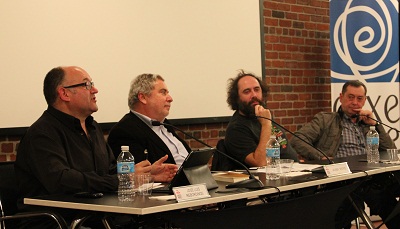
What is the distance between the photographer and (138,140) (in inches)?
144

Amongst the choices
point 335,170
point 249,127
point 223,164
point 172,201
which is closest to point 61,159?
point 172,201

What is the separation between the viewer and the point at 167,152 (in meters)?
3.71

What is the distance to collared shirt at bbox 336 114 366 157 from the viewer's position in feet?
16.1

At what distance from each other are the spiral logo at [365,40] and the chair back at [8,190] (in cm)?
320

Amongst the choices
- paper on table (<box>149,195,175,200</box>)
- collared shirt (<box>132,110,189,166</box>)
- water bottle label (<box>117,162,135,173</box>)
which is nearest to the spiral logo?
collared shirt (<box>132,110,189,166</box>)

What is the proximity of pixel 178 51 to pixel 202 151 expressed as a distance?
7.17 feet

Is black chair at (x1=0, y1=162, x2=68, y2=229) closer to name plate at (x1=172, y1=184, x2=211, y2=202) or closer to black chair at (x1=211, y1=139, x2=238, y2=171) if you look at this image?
name plate at (x1=172, y1=184, x2=211, y2=202)

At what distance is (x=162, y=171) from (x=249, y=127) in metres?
1.10

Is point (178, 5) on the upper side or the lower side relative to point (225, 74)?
upper

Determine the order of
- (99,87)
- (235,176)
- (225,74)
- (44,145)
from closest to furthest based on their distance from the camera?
(44,145) < (235,176) < (99,87) < (225,74)

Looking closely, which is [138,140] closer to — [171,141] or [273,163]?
[171,141]

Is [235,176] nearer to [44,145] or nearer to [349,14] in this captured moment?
[44,145]

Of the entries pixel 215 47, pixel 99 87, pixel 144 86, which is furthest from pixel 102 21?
pixel 215 47

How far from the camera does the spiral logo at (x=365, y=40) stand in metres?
5.62
